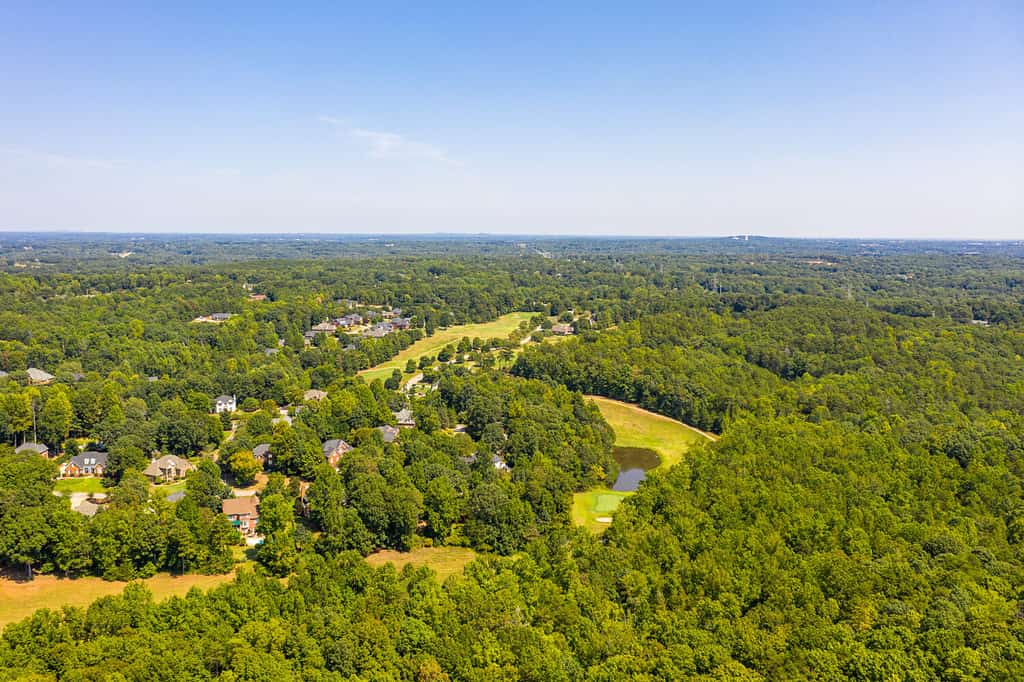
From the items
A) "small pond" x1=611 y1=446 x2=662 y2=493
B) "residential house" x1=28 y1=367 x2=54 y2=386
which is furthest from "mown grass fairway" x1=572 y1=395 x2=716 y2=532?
"residential house" x1=28 y1=367 x2=54 y2=386

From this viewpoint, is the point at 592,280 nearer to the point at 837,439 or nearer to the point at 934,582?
the point at 837,439

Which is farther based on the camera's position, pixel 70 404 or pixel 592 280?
pixel 592 280

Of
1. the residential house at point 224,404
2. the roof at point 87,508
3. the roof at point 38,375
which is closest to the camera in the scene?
the roof at point 87,508

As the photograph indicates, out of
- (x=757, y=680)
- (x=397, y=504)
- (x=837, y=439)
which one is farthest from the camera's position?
(x=837, y=439)

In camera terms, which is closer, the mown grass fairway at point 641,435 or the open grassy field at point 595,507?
the open grassy field at point 595,507

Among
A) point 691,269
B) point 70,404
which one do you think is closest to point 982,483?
point 70,404

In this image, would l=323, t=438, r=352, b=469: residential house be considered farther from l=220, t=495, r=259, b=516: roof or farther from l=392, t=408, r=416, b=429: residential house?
l=220, t=495, r=259, b=516: roof

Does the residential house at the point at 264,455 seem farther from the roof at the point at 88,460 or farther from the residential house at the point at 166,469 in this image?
the roof at the point at 88,460

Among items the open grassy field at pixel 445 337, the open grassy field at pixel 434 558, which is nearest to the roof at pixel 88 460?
the open grassy field at pixel 434 558
